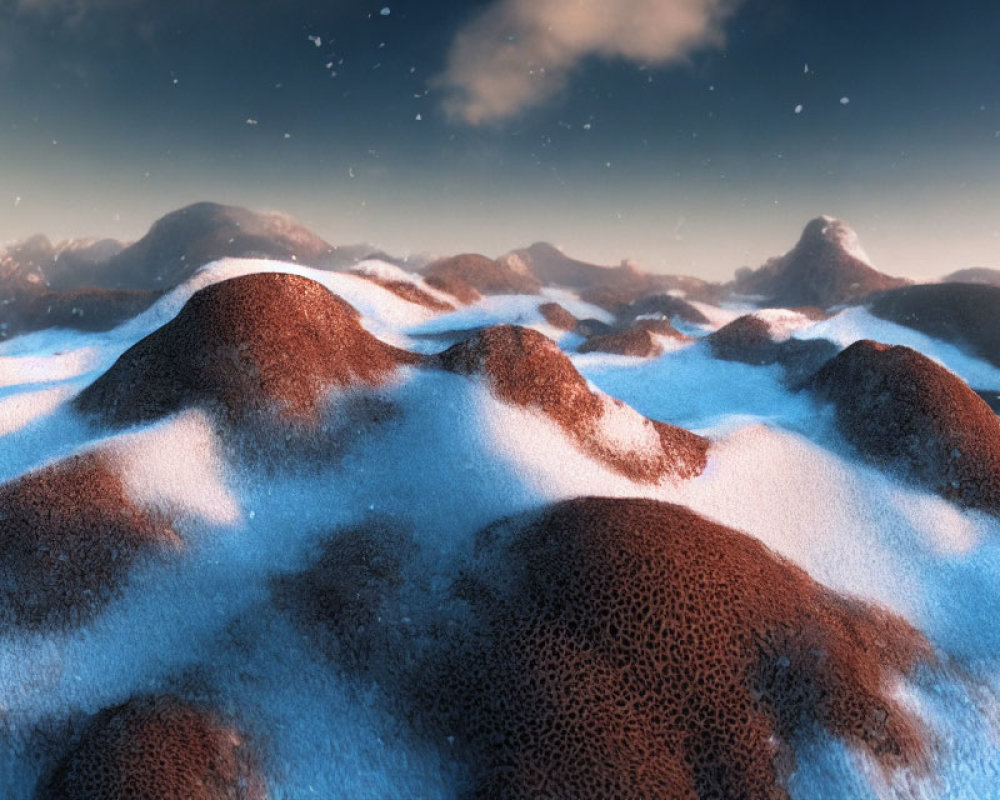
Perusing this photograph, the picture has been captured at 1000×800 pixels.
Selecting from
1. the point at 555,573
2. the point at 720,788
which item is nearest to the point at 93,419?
the point at 555,573

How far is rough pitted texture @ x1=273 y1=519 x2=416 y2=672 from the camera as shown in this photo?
1936 cm

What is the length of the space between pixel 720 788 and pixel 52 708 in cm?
2017

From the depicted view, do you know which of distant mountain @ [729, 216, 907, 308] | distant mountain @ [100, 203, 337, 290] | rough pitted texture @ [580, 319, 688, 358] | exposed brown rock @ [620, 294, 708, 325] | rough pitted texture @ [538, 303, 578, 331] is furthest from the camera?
distant mountain @ [100, 203, 337, 290]

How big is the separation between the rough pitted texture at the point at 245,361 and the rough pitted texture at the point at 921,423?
99.8ft

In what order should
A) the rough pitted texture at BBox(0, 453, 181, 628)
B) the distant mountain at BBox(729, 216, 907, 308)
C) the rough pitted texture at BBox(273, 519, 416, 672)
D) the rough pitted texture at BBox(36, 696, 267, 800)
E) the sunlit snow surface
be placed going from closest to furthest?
the rough pitted texture at BBox(36, 696, 267, 800) → the sunlit snow surface → the rough pitted texture at BBox(273, 519, 416, 672) → the rough pitted texture at BBox(0, 453, 181, 628) → the distant mountain at BBox(729, 216, 907, 308)

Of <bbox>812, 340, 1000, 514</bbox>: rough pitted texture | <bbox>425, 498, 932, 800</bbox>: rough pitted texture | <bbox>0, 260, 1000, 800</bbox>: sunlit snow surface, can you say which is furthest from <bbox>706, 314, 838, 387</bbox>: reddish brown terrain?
<bbox>425, 498, 932, 800</bbox>: rough pitted texture

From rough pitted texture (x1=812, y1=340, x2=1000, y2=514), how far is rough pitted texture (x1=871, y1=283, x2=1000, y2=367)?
40.6 metres

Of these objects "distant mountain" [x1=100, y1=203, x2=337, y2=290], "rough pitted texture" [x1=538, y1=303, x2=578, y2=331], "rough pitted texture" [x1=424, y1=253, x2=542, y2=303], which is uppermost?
"distant mountain" [x1=100, y1=203, x2=337, y2=290]

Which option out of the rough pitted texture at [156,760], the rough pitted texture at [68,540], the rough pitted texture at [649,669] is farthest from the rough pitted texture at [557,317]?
the rough pitted texture at [156,760]

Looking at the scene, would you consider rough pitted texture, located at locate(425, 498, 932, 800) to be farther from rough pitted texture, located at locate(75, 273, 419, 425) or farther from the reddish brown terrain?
the reddish brown terrain

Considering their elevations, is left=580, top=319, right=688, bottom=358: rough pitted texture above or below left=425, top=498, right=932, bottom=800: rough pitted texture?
above

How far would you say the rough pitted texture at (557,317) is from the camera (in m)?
83.9

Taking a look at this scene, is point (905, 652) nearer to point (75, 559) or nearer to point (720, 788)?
point (720, 788)

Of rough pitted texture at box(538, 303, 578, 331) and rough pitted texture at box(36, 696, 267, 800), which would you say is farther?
rough pitted texture at box(538, 303, 578, 331)
